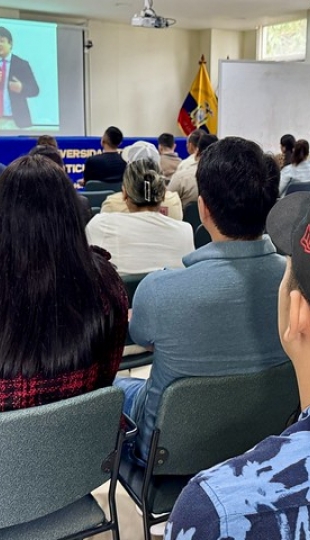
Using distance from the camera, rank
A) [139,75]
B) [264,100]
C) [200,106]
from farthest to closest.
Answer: [200,106], [139,75], [264,100]

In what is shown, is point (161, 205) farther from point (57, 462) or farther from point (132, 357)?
point (57, 462)

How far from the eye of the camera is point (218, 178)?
1.52m

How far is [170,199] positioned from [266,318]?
183 centimetres

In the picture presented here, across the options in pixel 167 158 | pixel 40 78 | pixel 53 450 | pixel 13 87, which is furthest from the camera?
pixel 40 78

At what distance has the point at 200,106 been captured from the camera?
9469 millimetres

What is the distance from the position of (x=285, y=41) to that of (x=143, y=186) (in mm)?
7962

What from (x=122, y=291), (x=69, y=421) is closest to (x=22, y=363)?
(x=69, y=421)

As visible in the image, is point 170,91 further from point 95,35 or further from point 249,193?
point 249,193

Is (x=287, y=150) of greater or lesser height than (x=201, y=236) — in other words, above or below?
above

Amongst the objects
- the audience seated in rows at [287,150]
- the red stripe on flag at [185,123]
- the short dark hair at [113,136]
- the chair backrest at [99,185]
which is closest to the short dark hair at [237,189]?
the chair backrest at [99,185]

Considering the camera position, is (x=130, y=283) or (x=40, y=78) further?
(x=40, y=78)

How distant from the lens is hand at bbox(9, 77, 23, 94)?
8.08 m

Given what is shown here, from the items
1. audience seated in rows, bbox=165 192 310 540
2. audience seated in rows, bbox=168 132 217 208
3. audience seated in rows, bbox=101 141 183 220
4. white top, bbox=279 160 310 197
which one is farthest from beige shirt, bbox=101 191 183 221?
audience seated in rows, bbox=165 192 310 540

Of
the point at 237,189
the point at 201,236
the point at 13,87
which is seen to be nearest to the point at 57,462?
the point at 237,189
